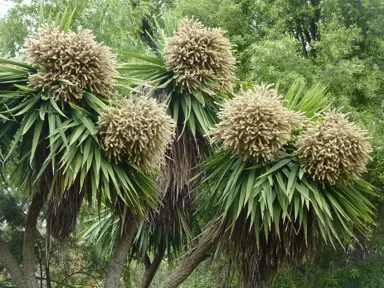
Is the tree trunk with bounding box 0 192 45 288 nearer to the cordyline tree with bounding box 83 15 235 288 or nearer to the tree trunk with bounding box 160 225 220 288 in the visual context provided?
the cordyline tree with bounding box 83 15 235 288

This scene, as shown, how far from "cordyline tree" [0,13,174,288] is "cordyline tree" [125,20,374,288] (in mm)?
795

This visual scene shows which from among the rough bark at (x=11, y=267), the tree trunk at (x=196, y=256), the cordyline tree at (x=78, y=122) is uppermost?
the cordyline tree at (x=78, y=122)

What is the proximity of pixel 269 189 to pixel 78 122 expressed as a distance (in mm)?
1865

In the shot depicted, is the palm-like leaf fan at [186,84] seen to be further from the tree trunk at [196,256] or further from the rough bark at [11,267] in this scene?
the rough bark at [11,267]

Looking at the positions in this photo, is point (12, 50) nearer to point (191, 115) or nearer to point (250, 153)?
point (191, 115)

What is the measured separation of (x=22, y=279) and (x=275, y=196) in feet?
8.57

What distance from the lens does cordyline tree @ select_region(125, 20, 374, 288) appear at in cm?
607

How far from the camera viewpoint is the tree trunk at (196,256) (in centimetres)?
702

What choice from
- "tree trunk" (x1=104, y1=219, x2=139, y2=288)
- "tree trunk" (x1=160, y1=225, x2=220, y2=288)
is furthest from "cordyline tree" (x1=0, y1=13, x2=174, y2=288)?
"tree trunk" (x1=160, y1=225, x2=220, y2=288)

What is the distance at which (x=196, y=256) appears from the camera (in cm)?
727

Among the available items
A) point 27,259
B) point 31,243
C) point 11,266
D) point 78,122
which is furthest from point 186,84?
point 11,266

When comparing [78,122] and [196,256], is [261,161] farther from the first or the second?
[78,122]

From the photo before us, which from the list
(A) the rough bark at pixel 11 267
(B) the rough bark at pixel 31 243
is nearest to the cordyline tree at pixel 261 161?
(B) the rough bark at pixel 31 243

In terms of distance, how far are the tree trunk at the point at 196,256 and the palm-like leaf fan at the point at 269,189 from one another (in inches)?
8.4
